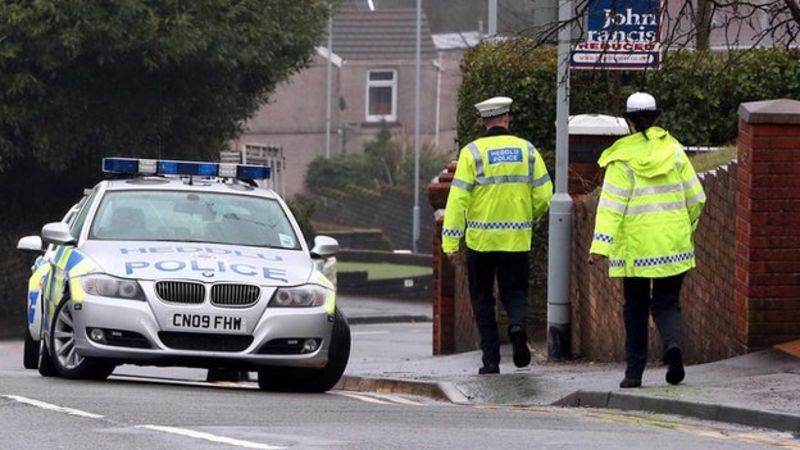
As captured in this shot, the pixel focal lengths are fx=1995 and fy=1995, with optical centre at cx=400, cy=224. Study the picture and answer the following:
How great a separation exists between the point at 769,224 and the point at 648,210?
1.14 meters

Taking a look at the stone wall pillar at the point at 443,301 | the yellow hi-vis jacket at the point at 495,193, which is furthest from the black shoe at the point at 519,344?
the stone wall pillar at the point at 443,301

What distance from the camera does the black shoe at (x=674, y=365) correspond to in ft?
38.4

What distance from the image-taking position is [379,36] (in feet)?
242

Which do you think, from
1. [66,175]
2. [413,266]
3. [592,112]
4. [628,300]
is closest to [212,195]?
[628,300]

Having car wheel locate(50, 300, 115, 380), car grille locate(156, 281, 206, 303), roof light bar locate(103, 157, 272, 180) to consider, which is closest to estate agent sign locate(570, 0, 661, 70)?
roof light bar locate(103, 157, 272, 180)

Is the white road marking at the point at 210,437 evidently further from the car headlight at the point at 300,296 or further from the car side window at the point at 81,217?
the car side window at the point at 81,217

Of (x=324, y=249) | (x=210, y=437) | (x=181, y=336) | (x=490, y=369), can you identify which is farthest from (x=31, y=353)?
(x=210, y=437)

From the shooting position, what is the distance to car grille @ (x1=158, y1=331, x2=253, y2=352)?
40.4 feet

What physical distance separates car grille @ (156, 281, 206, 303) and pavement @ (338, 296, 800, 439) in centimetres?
176

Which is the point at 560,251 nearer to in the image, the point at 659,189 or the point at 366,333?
the point at 659,189

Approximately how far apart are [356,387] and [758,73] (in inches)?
248

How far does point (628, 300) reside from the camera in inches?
477

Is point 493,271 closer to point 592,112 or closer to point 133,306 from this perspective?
point 133,306

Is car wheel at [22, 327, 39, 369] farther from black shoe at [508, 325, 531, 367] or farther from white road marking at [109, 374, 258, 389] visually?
black shoe at [508, 325, 531, 367]
